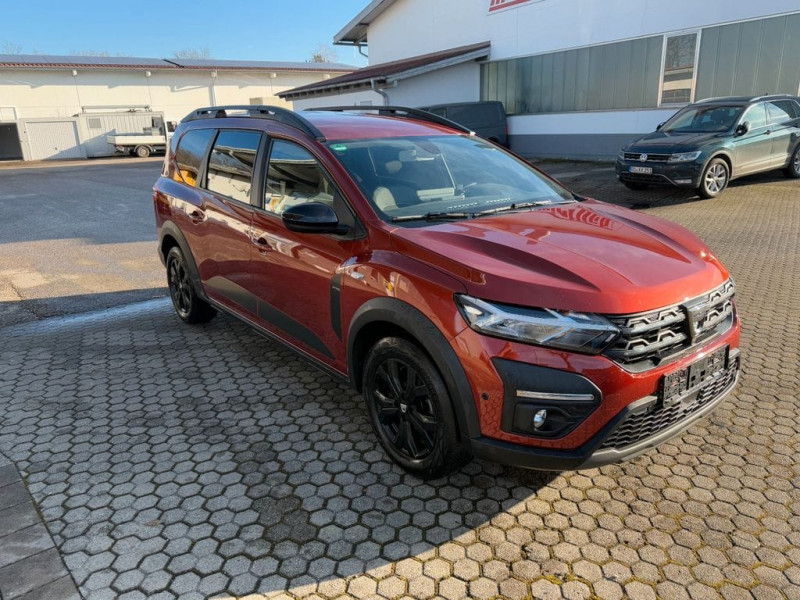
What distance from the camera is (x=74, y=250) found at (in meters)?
9.36

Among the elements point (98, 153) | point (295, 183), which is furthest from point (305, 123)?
point (98, 153)

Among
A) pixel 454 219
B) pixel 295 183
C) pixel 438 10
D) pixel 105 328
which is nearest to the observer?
pixel 454 219

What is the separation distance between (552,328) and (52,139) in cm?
4010

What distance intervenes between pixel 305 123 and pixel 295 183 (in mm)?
384

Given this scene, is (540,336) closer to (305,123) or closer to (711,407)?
(711,407)

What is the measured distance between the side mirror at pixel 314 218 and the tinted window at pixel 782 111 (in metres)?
11.8

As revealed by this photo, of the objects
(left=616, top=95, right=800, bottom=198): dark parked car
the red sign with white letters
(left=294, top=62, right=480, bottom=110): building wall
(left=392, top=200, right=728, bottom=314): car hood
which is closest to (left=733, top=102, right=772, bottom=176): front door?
(left=616, top=95, right=800, bottom=198): dark parked car

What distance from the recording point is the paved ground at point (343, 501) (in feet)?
7.98

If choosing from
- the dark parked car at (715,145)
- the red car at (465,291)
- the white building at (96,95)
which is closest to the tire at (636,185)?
the dark parked car at (715,145)

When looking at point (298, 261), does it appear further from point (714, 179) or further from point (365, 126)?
point (714, 179)

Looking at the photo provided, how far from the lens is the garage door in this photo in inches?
1359

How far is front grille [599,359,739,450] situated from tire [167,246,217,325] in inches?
148

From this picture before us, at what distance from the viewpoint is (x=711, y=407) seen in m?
2.87

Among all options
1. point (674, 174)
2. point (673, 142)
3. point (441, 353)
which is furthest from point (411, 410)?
point (673, 142)
